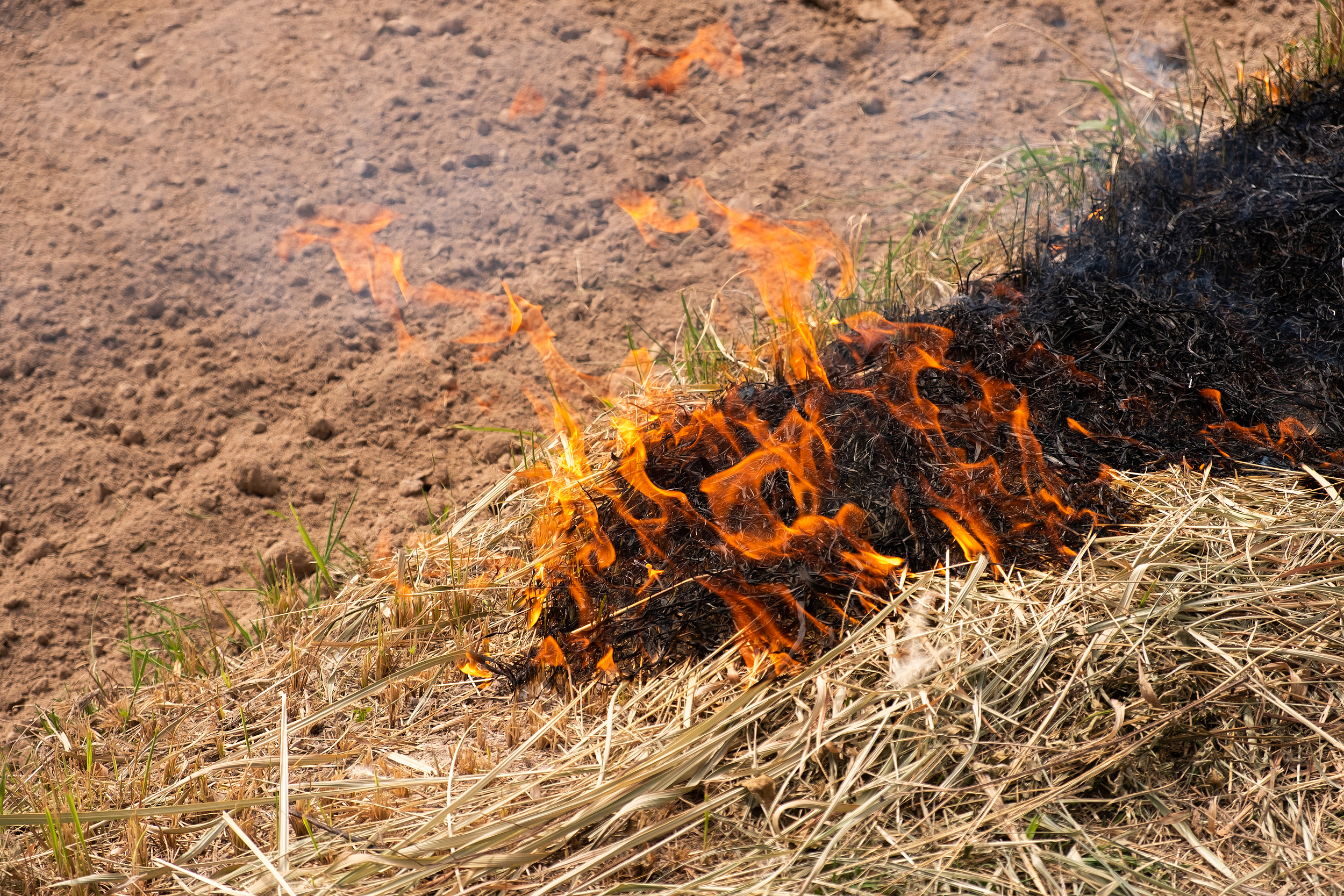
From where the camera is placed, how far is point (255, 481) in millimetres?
3186

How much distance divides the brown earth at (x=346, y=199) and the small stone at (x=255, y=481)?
1cm

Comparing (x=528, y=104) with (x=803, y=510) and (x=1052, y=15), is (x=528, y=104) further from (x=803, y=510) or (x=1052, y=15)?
(x=803, y=510)

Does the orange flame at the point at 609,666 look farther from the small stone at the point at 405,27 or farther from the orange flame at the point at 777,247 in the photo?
the small stone at the point at 405,27

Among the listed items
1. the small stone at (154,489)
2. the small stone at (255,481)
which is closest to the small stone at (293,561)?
the small stone at (255,481)

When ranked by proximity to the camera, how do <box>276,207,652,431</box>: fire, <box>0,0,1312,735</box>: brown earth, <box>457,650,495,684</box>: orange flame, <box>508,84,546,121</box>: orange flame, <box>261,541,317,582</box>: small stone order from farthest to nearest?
<box>508,84,546,121</box>: orange flame → <box>276,207,652,431</box>: fire → <box>0,0,1312,735</box>: brown earth → <box>261,541,317,582</box>: small stone → <box>457,650,495,684</box>: orange flame

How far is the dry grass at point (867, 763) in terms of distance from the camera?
1.79m

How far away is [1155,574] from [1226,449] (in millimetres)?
540

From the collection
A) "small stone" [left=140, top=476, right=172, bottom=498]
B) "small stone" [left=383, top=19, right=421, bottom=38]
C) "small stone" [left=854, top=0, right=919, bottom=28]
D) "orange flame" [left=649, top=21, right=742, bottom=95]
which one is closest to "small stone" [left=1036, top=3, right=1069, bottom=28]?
"small stone" [left=854, top=0, right=919, bottom=28]


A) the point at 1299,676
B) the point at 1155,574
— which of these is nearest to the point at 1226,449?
the point at 1155,574

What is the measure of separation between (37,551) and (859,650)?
2650 millimetres

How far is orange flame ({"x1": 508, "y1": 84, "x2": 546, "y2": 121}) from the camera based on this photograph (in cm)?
439

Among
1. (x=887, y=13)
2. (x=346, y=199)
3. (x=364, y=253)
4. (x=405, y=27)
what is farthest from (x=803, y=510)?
(x=405, y=27)

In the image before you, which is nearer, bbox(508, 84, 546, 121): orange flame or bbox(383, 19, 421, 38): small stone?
bbox(508, 84, 546, 121): orange flame

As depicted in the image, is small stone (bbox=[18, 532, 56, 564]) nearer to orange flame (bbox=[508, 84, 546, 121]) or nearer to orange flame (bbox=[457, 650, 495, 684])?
orange flame (bbox=[457, 650, 495, 684])
